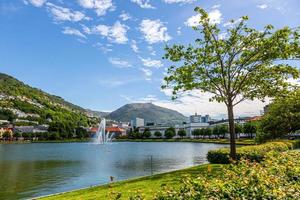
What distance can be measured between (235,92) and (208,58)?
3.23m

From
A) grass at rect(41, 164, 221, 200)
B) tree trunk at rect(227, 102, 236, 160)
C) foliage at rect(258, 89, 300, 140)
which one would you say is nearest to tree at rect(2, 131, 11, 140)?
foliage at rect(258, 89, 300, 140)

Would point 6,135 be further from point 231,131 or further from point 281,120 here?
point 231,131

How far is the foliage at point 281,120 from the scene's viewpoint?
30484 millimetres

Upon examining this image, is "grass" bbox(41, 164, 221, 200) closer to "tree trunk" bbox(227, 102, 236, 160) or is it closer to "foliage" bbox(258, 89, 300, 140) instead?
"tree trunk" bbox(227, 102, 236, 160)

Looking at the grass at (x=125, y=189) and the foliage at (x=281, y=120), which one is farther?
the foliage at (x=281, y=120)

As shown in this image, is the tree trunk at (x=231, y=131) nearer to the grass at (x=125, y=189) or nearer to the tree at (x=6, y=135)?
the grass at (x=125, y=189)

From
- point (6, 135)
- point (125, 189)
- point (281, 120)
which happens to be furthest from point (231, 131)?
point (6, 135)

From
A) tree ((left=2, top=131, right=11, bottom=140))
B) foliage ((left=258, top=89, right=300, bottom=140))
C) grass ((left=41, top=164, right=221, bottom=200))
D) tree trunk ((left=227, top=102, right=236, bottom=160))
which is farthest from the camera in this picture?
tree ((left=2, top=131, right=11, bottom=140))

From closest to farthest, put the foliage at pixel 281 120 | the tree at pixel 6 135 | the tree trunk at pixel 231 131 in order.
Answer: the tree trunk at pixel 231 131, the foliage at pixel 281 120, the tree at pixel 6 135

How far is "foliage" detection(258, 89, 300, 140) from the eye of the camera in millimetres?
30484

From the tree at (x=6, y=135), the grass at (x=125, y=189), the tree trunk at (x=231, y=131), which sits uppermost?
the tree at (x=6, y=135)

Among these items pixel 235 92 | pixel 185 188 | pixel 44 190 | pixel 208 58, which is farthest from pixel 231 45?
pixel 185 188

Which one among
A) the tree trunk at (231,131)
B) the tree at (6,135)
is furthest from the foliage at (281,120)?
the tree at (6,135)

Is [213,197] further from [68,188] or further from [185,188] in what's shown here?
[68,188]
